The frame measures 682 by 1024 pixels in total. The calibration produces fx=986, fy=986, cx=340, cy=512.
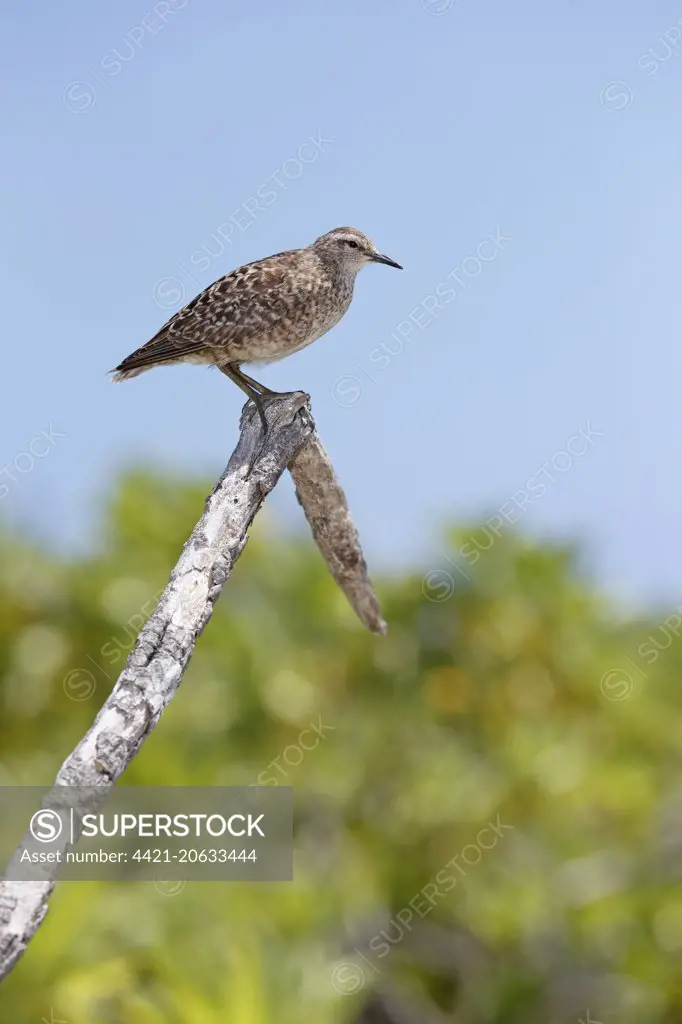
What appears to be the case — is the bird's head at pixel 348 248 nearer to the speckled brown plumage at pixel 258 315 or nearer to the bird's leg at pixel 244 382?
the speckled brown plumage at pixel 258 315

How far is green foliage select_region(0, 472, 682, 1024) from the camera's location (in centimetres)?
1097

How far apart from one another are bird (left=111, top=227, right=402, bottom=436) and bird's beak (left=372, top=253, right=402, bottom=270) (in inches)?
8.1

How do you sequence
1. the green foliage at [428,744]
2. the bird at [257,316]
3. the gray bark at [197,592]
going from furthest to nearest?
the green foliage at [428,744]
the bird at [257,316]
the gray bark at [197,592]

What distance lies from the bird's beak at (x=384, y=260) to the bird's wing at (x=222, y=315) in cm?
49

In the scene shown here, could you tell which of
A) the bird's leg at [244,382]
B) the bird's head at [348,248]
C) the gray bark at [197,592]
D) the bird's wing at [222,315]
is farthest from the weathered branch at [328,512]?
the bird's head at [348,248]

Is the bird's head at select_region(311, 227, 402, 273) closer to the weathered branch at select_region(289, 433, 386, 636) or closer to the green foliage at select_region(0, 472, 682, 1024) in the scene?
the weathered branch at select_region(289, 433, 386, 636)

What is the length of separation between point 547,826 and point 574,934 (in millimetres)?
→ 1202

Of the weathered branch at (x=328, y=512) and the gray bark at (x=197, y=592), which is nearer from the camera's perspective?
the gray bark at (x=197, y=592)

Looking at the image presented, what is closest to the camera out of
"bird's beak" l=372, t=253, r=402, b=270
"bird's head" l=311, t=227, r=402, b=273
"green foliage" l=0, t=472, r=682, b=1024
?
"bird's head" l=311, t=227, r=402, b=273

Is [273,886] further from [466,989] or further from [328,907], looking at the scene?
[466,989]

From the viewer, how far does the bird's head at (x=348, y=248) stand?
16.7 feet

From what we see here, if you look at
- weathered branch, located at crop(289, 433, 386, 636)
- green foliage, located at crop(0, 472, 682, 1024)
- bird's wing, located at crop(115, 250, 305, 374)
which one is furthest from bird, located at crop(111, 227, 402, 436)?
green foliage, located at crop(0, 472, 682, 1024)

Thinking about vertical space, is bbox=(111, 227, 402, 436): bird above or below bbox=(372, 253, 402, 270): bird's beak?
below

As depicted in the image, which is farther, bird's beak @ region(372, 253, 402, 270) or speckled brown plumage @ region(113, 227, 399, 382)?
bird's beak @ region(372, 253, 402, 270)
